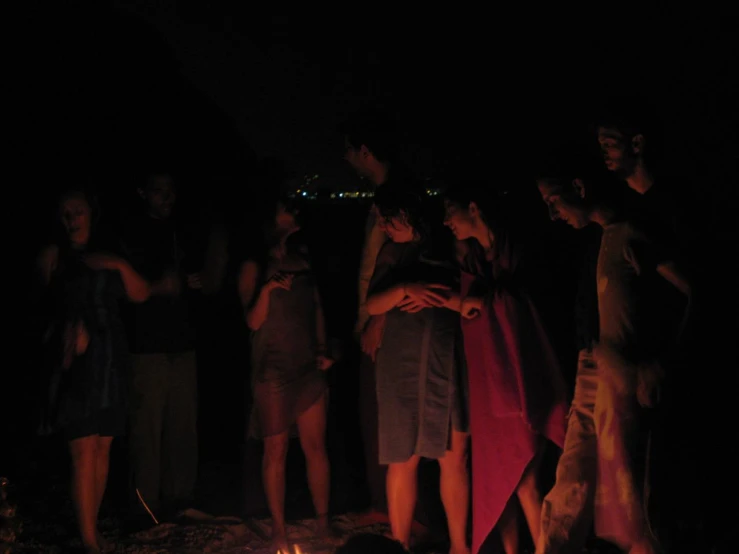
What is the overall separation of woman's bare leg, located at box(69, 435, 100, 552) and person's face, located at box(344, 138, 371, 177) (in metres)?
2.24

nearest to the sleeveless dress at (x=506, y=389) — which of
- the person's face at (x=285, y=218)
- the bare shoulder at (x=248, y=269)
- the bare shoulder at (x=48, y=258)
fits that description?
the person's face at (x=285, y=218)

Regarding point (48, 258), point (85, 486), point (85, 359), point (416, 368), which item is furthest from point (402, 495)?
point (48, 258)

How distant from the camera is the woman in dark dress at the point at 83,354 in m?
4.37

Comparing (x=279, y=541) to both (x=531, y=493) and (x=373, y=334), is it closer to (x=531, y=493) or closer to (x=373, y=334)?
(x=373, y=334)

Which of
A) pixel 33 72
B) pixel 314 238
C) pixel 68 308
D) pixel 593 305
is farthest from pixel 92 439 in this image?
pixel 314 238

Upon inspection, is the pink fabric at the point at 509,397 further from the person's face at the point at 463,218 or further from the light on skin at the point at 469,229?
the person's face at the point at 463,218

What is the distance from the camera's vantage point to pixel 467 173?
4352mm

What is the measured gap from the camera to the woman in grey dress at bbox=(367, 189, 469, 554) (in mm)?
4199

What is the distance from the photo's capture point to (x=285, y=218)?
15.0 feet

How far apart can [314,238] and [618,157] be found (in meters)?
8.17

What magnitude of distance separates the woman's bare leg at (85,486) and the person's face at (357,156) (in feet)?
7.36

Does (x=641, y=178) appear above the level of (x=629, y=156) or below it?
below

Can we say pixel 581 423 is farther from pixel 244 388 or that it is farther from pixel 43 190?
pixel 43 190

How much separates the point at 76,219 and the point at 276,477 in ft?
6.08
